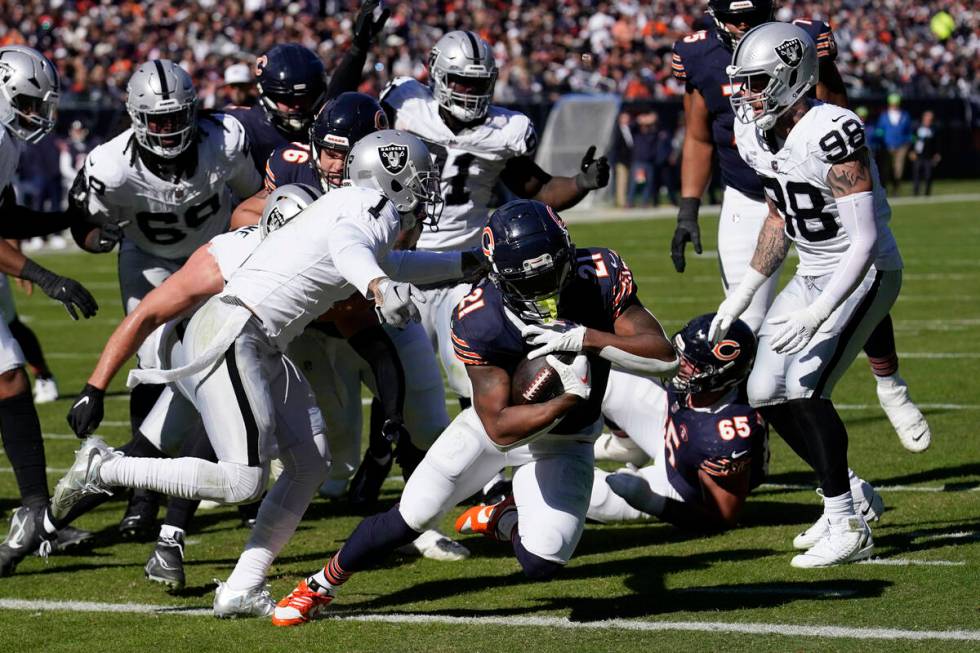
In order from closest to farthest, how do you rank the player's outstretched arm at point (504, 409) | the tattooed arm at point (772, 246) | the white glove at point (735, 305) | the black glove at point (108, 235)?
1. the player's outstretched arm at point (504, 409)
2. the white glove at point (735, 305)
3. the tattooed arm at point (772, 246)
4. the black glove at point (108, 235)

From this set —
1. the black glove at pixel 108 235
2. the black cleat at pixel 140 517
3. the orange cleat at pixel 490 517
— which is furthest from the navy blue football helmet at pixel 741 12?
the black cleat at pixel 140 517

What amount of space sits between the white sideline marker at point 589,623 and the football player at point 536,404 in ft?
0.50

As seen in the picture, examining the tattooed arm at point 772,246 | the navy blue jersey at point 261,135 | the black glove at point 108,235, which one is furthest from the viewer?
the navy blue jersey at point 261,135

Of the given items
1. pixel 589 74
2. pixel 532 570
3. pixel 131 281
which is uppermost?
pixel 131 281

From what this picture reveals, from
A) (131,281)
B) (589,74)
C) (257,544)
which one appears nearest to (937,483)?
(257,544)

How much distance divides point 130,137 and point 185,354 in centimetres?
157

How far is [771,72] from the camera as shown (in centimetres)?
459

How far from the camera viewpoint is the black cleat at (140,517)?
5227 mm

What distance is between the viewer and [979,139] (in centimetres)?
2692

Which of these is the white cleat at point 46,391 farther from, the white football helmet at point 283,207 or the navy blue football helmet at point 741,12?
the navy blue football helmet at point 741,12

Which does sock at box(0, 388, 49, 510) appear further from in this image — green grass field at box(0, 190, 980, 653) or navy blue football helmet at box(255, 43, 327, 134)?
navy blue football helmet at box(255, 43, 327, 134)

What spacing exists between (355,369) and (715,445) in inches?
Answer: 55.9

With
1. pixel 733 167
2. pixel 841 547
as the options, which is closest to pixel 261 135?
pixel 733 167

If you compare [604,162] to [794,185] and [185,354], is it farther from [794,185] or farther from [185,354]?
[185,354]
